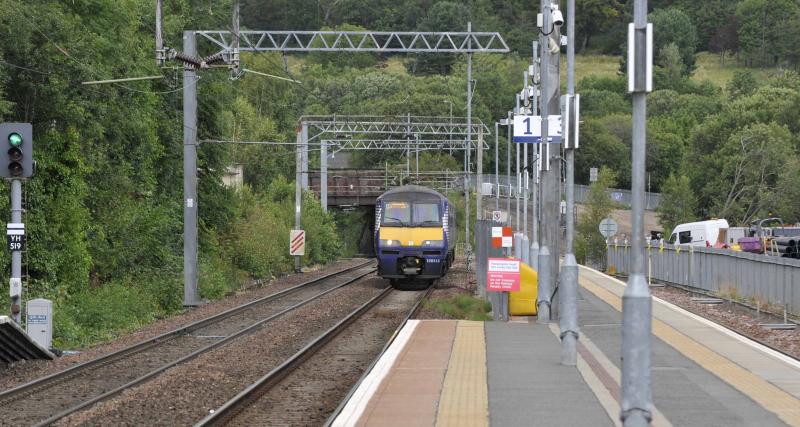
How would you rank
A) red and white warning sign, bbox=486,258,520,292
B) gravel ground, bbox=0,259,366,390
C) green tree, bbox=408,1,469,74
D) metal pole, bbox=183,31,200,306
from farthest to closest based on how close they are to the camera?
1. green tree, bbox=408,1,469,74
2. metal pole, bbox=183,31,200,306
3. red and white warning sign, bbox=486,258,520,292
4. gravel ground, bbox=0,259,366,390

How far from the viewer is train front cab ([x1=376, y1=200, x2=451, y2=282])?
128 ft

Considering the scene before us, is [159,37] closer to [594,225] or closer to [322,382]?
[322,382]

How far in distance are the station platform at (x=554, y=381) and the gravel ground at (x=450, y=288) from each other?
23.9 feet

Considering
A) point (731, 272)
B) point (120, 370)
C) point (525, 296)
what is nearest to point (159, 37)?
point (525, 296)

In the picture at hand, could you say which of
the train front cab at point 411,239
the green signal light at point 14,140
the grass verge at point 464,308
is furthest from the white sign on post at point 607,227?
the green signal light at point 14,140

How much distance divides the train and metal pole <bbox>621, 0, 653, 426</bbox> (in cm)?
2990

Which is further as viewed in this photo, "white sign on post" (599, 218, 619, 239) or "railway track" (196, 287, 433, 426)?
"white sign on post" (599, 218, 619, 239)

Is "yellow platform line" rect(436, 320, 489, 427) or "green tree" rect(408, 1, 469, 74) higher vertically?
"green tree" rect(408, 1, 469, 74)

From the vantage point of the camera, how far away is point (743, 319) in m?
27.6

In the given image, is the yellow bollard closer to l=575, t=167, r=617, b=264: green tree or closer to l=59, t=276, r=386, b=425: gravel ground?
l=59, t=276, r=386, b=425: gravel ground

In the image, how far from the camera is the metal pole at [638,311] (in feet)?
29.6

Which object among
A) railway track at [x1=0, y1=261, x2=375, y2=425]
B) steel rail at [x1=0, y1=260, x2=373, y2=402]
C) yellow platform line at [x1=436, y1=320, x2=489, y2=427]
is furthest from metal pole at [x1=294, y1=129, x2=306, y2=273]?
yellow platform line at [x1=436, y1=320, x2=489, y2=427]

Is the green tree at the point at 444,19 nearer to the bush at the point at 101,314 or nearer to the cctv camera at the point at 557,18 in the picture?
the bush at the point at 101,314

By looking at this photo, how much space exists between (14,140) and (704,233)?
3858cm
